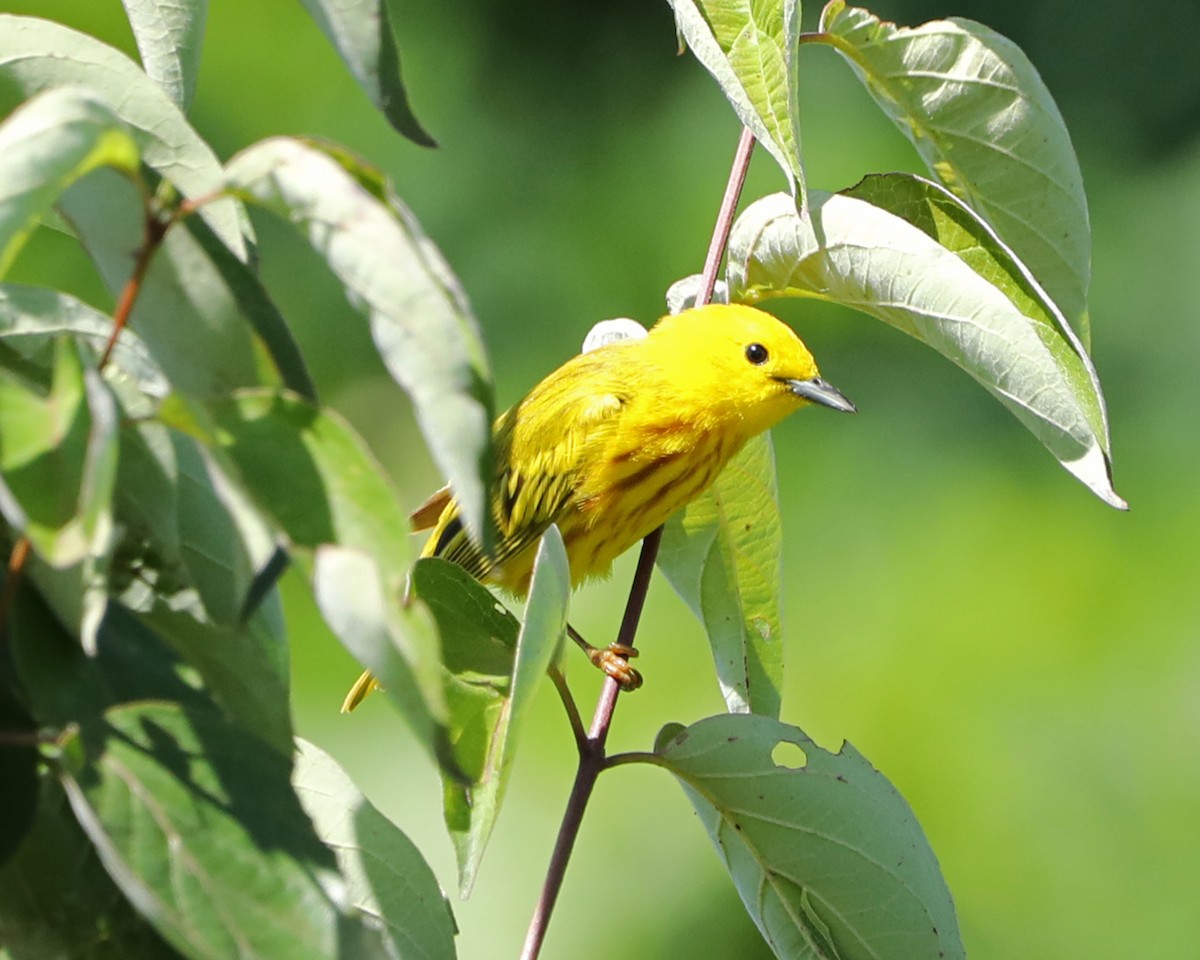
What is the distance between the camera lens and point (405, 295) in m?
0.70

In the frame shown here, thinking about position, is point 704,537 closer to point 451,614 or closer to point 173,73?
point 451,614

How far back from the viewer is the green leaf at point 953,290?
50.8 inches

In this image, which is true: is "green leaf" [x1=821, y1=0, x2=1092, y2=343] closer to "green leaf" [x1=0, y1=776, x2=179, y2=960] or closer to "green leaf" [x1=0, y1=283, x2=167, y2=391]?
"green leaf" [x1=0, y1=283, x2=167, y2=391]

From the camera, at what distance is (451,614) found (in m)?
1.26

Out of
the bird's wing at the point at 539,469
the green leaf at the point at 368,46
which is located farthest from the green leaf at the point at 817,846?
the bird's wing at the point at 539,469

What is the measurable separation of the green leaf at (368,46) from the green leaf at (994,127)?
72cm

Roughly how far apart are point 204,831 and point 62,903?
17 centimetres

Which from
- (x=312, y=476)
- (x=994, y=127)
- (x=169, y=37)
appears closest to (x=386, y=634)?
(x=312, y=476)

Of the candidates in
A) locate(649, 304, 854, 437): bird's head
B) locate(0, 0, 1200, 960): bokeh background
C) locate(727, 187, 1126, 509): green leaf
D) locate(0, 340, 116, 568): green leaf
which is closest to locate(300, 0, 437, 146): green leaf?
locate(0, 340, 116, 568): green leaf

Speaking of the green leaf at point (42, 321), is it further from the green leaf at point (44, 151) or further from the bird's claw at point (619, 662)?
the bird's claw at point (619, 662)

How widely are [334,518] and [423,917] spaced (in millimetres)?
430

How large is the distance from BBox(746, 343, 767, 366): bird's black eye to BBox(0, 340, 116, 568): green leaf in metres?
1.78

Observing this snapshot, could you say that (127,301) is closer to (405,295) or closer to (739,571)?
(405,295)

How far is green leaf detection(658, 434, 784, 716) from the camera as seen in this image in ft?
5.45
